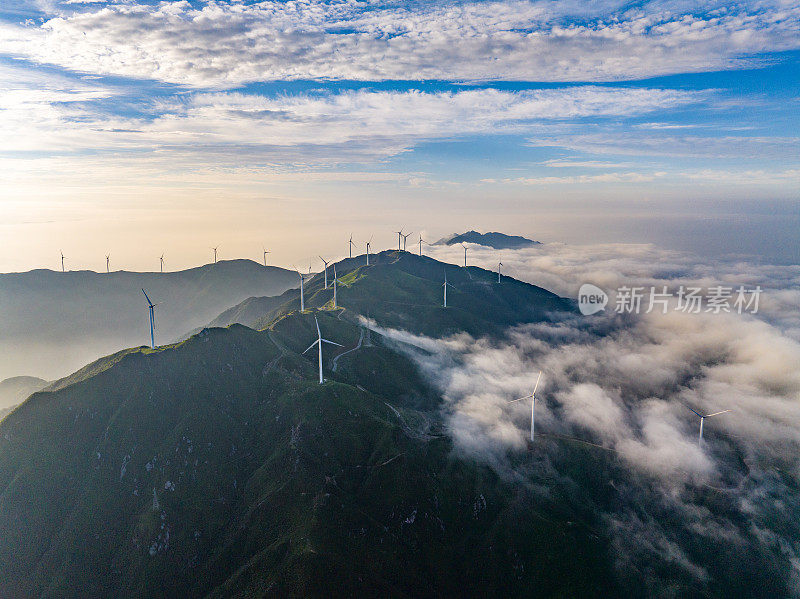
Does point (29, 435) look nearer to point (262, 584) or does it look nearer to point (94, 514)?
point (94, 514)

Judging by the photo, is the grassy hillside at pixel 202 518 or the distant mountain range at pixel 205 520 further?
the grassy hillside at pixel 202 518

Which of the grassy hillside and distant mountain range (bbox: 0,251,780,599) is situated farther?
the grassy hillside

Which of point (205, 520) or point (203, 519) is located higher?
point (203, 519)

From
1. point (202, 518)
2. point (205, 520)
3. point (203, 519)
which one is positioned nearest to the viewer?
point (205, 520)

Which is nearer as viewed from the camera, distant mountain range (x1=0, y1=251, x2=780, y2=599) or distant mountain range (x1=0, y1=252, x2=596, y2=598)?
distant mountain range (x1=0, y1=251, x2=780, y2=599)

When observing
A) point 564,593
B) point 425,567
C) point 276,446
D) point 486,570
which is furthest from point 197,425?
point 564,593

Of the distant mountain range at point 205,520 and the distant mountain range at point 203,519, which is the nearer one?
the distant mountain range at point 205,520

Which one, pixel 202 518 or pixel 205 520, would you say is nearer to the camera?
pixel 205 520

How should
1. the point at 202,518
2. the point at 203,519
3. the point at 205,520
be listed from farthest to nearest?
1. the point at 202,518
2. the point at 203,519
3. the point at 205,520

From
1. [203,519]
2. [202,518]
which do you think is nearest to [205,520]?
[203,519]

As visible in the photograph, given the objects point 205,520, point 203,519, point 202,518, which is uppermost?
point 202,518

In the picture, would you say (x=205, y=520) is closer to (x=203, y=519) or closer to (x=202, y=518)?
(x=203, y=519)
